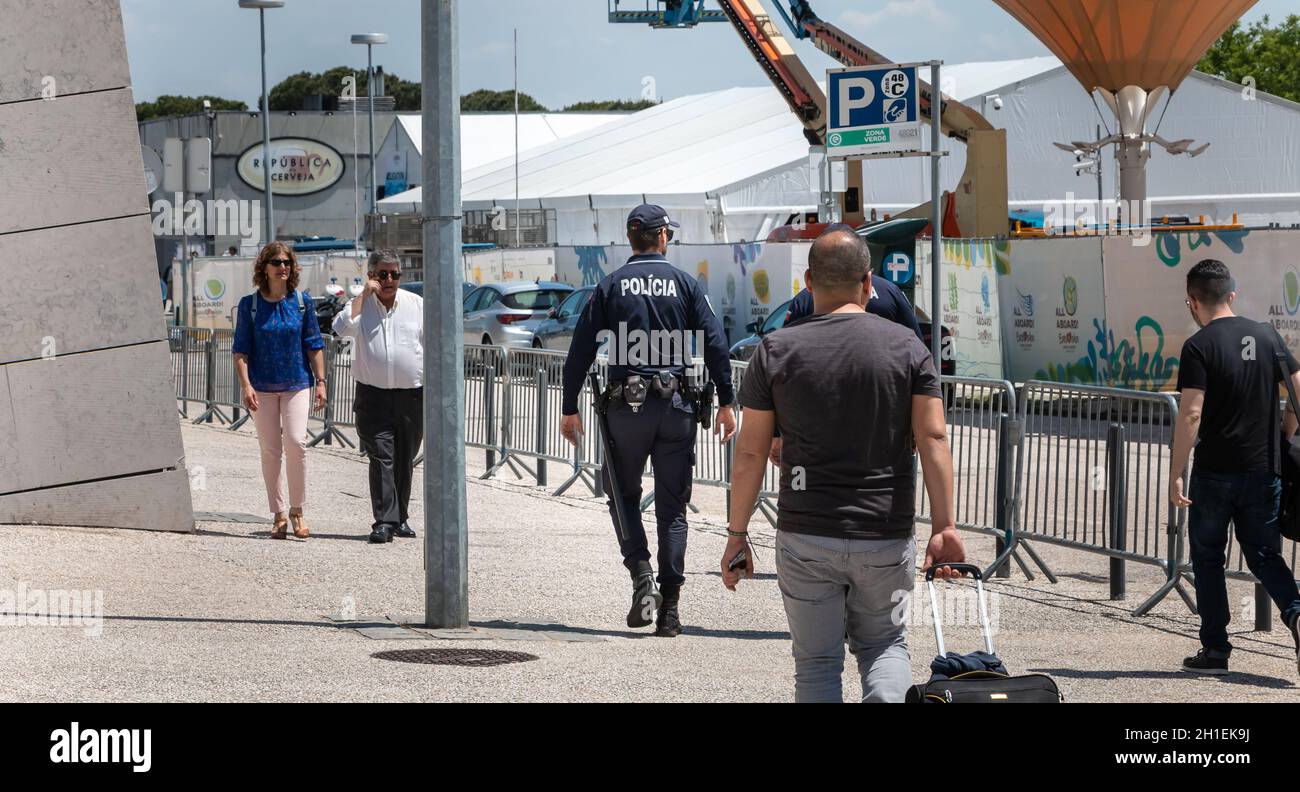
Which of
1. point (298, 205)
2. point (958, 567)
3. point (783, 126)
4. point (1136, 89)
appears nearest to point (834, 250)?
point (958, 567)

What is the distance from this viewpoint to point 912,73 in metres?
11.7

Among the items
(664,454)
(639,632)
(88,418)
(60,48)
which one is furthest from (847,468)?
(60,48)

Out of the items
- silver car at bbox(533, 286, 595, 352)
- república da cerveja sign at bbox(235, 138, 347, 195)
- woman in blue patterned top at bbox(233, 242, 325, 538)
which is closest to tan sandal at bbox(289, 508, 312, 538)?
woman in blue patterned top at bbox(233, 242, 325, 538)

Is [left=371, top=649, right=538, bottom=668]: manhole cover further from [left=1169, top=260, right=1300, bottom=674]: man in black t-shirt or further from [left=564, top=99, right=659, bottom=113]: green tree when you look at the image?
[left=564, top=99, right=659, bottom=113]: green tree

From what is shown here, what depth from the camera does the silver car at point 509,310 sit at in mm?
31266

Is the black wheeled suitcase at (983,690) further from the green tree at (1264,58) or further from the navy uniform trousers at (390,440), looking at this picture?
the green tree at (1264,58)

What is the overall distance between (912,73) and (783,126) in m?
39.3

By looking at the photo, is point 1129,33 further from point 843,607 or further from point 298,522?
point 843,607

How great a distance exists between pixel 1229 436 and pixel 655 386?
2627mm

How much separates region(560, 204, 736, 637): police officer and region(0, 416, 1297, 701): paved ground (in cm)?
45

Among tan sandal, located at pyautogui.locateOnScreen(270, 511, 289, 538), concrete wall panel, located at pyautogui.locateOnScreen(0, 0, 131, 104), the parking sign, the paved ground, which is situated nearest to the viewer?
the paved ground

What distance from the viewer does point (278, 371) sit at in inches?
431

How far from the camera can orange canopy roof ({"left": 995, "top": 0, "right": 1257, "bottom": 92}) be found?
33.5 meters

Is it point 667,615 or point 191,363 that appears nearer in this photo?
point 667,615
